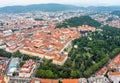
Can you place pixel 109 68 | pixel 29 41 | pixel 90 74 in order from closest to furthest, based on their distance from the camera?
pixel 90 74, pixel 109 68, pixel 29 41

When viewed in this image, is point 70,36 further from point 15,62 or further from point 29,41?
point 15,62

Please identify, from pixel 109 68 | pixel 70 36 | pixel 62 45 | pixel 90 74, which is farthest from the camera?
pixel 70 36

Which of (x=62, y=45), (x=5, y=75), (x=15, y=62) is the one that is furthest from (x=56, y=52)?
(x=5, y=75)

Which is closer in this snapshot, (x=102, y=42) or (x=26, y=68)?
(x=26, y=68)

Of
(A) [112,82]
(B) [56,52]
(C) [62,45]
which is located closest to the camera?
(A) [112,82]

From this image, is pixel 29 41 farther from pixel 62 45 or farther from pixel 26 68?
pixel 26 68

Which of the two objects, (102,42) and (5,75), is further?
(102,42)

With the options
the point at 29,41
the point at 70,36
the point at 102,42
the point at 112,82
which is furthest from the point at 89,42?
the point at 112,82

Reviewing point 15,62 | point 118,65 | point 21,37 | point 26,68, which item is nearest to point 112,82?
point 118,65

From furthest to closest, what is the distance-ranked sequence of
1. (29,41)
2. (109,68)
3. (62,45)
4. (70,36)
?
(70,36)
(29,41)
(62,45)
(109,68)
